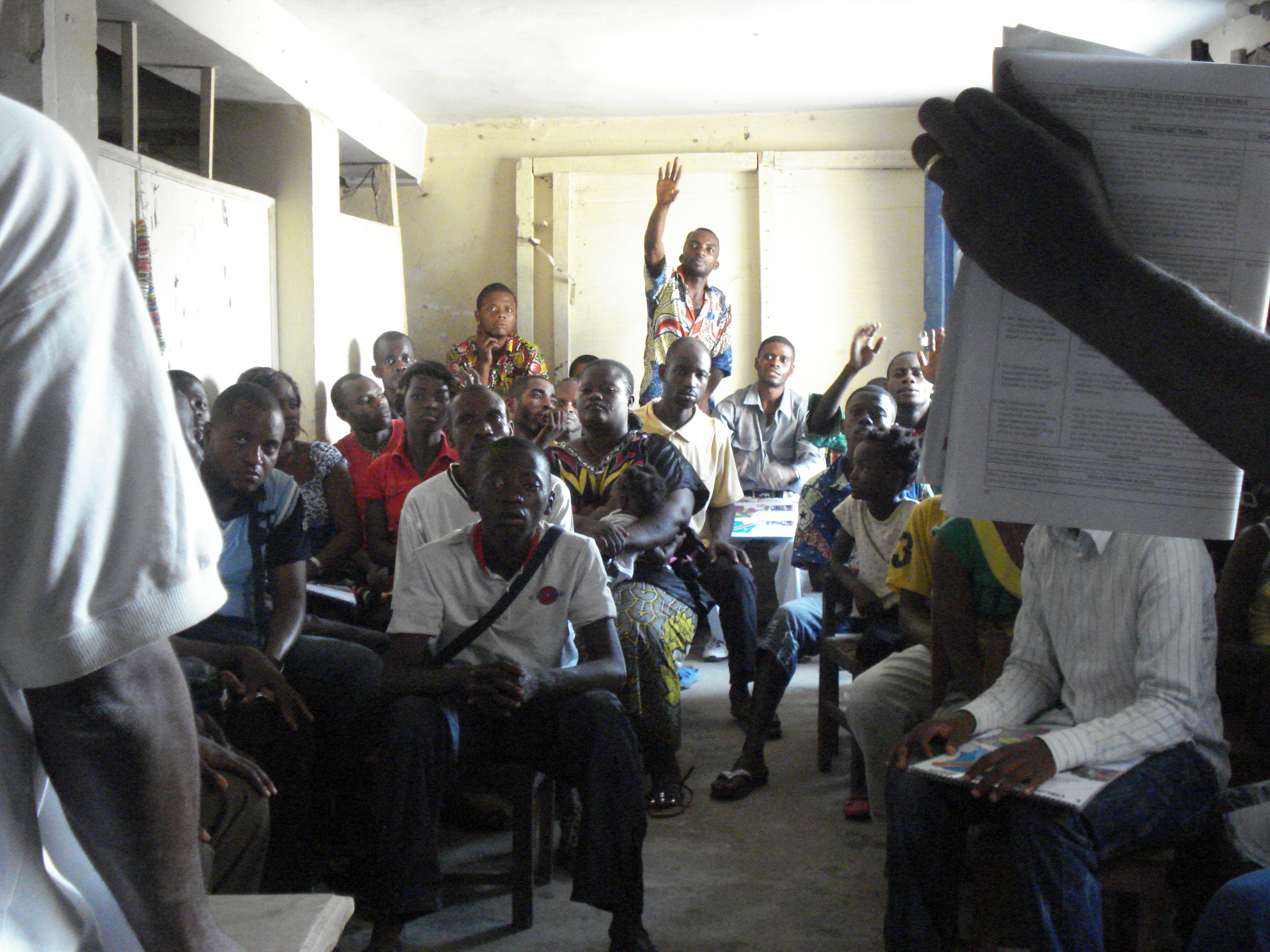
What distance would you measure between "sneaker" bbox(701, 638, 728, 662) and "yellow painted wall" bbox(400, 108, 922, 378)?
325cm

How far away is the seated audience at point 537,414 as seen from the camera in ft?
15.4

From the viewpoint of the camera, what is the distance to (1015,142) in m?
0.84

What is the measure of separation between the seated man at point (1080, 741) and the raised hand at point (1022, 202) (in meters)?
1.45

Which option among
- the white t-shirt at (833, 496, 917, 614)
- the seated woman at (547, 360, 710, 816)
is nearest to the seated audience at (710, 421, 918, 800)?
the white t-shirt at (833, 496, 917, 614)

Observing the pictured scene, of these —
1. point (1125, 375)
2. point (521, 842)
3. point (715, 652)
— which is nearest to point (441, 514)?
point (521, 842)

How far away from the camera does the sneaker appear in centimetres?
534

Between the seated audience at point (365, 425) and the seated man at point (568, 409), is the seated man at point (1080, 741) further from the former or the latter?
the seated audience at point (365, 425)

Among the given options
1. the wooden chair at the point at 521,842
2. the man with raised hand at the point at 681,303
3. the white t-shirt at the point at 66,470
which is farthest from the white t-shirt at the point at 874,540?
the white t-shirt at the point at 66,470

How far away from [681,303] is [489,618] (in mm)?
4105

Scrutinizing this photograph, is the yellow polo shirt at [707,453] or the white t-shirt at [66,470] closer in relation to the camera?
the white t-shirt at [66,470]

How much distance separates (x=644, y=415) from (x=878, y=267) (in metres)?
3.63

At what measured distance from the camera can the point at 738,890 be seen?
2873 mm

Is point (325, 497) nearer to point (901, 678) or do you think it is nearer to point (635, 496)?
point (635, 496)

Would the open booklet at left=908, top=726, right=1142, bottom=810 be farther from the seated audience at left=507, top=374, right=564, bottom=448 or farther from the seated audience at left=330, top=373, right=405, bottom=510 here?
the seated audience at left=330, top=373, right=405, bottom=510
